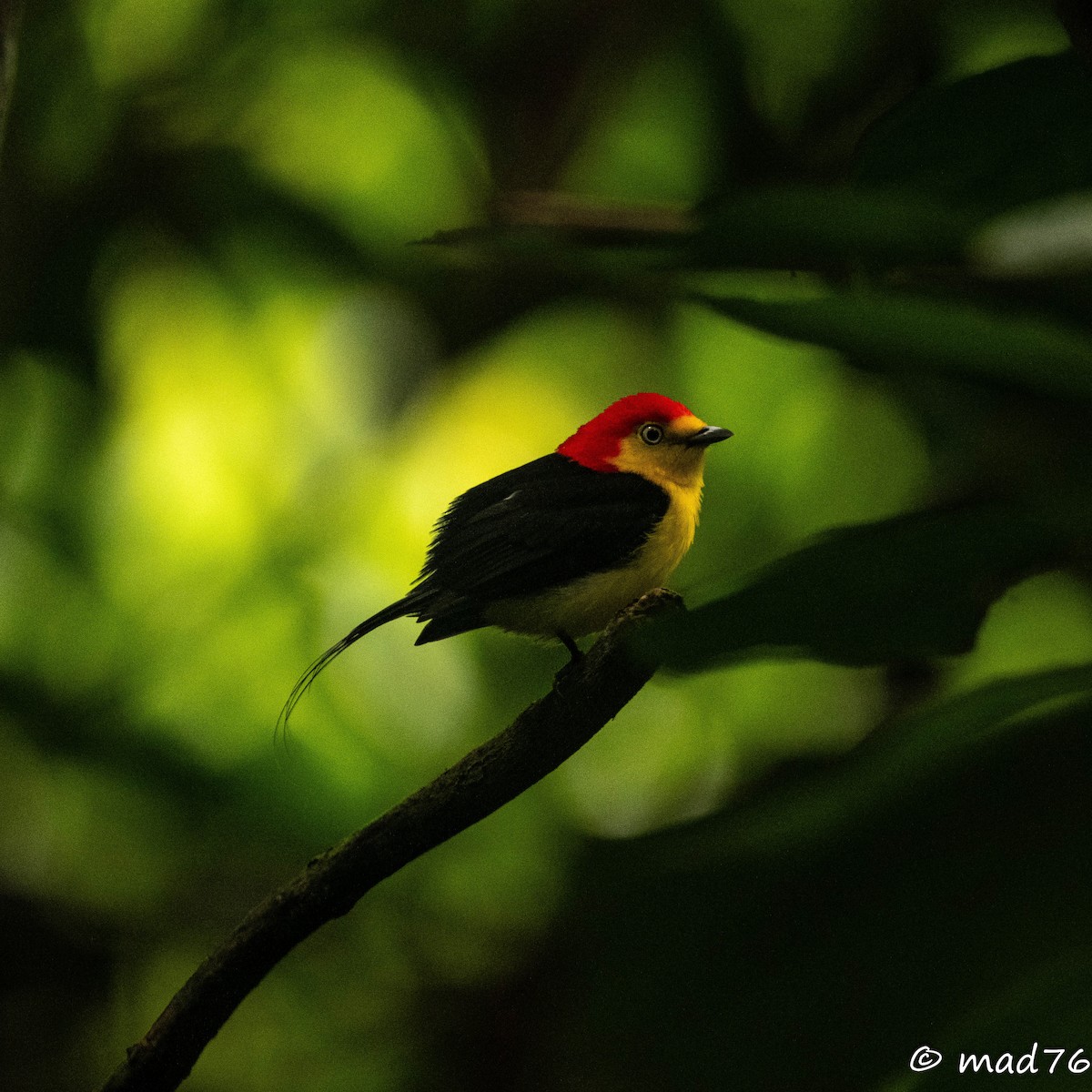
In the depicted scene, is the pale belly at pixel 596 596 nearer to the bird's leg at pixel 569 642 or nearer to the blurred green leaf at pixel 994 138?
the bird's leg at pixel 569 642

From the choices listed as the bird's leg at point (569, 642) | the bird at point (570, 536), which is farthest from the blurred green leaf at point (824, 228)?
the bird's leg at point (569, 642)

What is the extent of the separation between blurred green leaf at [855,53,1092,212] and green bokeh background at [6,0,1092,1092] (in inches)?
63.9

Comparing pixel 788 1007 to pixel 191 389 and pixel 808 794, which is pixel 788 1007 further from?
pixel 191 389

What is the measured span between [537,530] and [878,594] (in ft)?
5.57

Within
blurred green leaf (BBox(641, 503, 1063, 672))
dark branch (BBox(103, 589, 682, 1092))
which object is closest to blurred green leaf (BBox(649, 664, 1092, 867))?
blurred green leaf (BBox(641, 503, 1063, 672))

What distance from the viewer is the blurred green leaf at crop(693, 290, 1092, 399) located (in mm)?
530

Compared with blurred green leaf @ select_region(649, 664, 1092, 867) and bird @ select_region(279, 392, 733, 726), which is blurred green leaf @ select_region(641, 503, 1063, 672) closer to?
blurred green leaf @ select_region(649, 664, 1092, 867)

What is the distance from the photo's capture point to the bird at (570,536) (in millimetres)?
2166

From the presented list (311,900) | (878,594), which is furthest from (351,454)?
(878,594)

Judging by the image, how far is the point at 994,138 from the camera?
81 centimetres

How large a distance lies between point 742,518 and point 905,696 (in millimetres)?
796

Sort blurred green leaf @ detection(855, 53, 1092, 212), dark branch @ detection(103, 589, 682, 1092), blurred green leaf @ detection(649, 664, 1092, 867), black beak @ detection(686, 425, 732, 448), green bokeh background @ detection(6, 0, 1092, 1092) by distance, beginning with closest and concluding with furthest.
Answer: blurred green leaf @ detection(649, 664, 1092, 867) < blurred green leaf @ detection(855, 53, 1092, 212) < dark branch @ detection(103, 589, 682, 1092) < black beak @ detection(686, 425, 732, 448) < green bokeh background @ detection(6, 0, 1092, 1092)

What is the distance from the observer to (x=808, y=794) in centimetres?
53

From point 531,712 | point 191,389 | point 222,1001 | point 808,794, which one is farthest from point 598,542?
point 191,389
